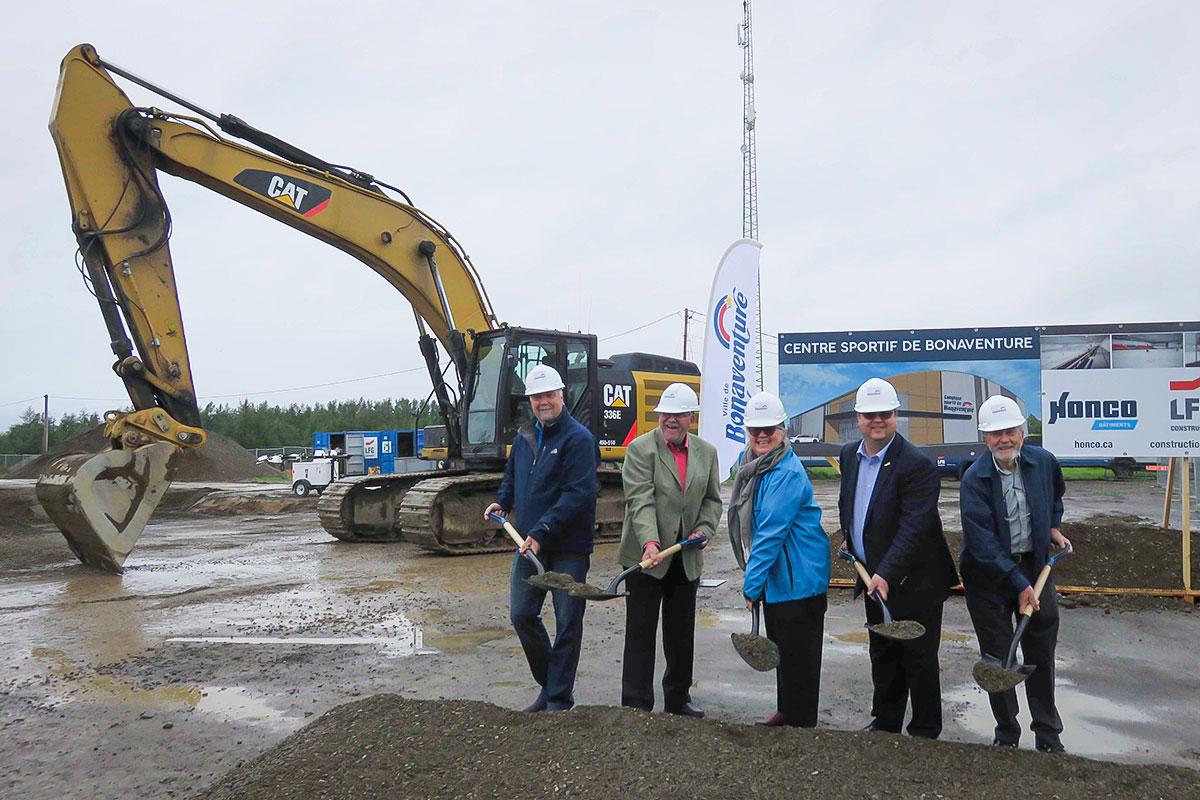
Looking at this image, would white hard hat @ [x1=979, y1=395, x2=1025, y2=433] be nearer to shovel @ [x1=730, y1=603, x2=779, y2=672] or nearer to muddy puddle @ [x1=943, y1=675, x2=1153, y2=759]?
shovel @ [x1=730, y1=603, x2=779, y2=672]

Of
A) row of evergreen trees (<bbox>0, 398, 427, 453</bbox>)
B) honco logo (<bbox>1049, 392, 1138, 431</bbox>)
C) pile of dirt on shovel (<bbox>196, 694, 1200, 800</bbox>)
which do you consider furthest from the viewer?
row of evergreen trees (<bbox>0, 398, 427, 453</bbox>)

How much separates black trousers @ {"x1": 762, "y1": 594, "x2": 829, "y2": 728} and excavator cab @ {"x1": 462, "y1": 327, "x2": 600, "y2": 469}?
24.1 feet

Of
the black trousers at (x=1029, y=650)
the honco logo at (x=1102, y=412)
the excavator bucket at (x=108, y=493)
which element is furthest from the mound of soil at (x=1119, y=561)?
the excavator bucket at (x=108, y=493)

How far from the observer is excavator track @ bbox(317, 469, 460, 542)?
13312mm

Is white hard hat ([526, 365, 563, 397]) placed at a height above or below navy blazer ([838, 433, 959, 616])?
above

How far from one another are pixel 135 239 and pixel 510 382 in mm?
4497

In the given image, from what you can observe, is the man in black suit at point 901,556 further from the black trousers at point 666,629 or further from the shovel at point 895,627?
the black trousers at point 666,629

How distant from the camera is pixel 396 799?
3.29 metres

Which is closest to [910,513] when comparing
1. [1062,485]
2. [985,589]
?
[985,589]

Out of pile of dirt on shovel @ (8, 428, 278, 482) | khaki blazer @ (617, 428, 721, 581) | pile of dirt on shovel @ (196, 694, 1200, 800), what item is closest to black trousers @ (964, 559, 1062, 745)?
pile of dirt on shovel @ (196, 694, 1200, 800)

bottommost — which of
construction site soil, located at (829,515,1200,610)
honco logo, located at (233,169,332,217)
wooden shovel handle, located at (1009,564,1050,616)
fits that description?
construction site soil, located at (829,515,1200,610)

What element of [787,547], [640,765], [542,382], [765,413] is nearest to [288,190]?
[542,382]

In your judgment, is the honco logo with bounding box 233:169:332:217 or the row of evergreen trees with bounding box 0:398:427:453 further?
the row of evergreen trees with bounding box 0:398:427:453

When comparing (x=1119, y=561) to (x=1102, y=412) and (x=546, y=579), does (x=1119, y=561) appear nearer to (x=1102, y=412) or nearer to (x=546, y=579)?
(x=1102, y=412)
